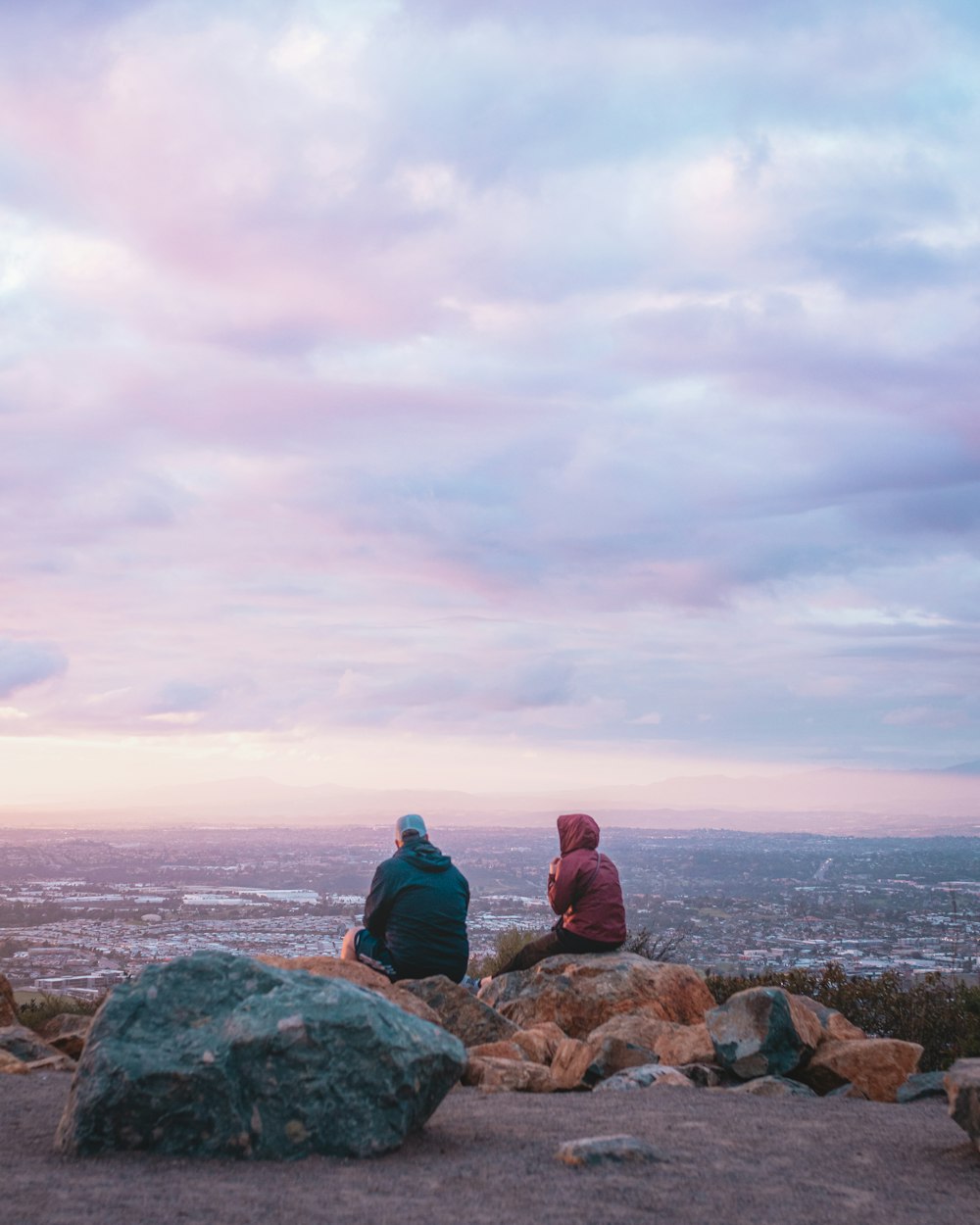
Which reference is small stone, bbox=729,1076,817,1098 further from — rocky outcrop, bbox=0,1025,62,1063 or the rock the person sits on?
rocky outcrop, bbox=0,1025,62,1063

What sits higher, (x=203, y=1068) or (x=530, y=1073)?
(x=203, y=1068)

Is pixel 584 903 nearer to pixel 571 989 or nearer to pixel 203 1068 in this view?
pixel 571 989

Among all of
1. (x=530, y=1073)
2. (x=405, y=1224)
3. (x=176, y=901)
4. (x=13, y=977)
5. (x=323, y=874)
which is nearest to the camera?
(x=405, y=1224)

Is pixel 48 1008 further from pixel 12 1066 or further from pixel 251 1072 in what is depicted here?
pixel 251 1072

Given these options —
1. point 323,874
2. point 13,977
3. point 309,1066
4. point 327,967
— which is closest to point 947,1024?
point 327,967

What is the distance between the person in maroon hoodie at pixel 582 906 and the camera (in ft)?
44.4

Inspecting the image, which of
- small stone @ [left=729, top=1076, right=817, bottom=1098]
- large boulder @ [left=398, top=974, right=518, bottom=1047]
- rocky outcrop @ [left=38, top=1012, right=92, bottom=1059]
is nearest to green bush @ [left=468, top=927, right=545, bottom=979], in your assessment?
large boulder @ [left=398, top=974, right=518, bottom=1047]

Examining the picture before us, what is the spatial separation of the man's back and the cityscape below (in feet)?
6.25

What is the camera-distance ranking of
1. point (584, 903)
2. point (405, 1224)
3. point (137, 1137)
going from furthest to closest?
1. point (584, 903)
2. point (137, 1137)
3. point (405, 1224)

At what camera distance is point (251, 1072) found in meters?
6.00

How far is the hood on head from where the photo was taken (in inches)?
553

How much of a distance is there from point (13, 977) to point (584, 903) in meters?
8.95

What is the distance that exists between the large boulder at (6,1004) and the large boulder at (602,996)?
474 centimetres

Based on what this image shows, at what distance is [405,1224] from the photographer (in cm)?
482
